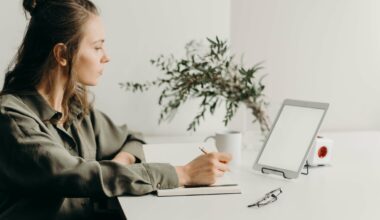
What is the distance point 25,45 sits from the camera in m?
1.70

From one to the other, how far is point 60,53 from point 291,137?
27.8 inches

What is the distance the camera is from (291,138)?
179 centimetres

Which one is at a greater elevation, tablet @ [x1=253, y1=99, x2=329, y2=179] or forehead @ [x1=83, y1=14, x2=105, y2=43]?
forehead @ [x1=83, y1=14, x2=105, y2=43]

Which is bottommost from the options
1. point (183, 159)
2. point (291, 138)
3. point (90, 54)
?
point (183, 159)

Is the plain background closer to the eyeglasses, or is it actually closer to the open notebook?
the open notebook

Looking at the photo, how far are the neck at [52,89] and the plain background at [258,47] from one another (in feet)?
2.26

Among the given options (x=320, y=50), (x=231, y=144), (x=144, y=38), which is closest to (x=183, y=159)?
(x=231, y=144)

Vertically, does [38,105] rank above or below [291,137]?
above

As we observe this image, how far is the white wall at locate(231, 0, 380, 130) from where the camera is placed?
2.82 metres

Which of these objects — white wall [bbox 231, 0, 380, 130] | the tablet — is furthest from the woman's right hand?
white wall [bbox 231, 0, 380, 130]

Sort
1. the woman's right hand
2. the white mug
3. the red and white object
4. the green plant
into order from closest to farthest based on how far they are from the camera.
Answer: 1. the woman's right hand
2. the red and white object
3. the white mug
4. the green plant

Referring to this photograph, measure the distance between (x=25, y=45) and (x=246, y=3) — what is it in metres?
1.34

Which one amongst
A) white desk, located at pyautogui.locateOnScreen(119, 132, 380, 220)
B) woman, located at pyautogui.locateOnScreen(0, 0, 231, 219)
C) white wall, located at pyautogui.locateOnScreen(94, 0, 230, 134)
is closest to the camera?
white desk, located at pyautogui.locateOnScreen(119, 132, 380, 220)

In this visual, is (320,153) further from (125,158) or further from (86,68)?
(86,68)
